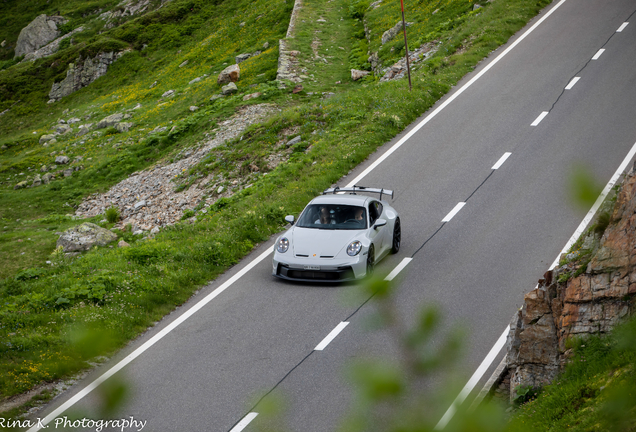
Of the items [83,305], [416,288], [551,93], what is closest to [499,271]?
[416,288]

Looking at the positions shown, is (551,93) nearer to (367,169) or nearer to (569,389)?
(367,169)

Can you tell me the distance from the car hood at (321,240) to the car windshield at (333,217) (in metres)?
0.25

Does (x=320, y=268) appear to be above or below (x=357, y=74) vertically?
above

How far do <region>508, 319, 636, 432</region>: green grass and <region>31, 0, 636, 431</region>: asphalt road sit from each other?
34.4 inches

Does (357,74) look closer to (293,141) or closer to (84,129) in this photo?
(293,141)

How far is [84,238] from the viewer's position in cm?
1702

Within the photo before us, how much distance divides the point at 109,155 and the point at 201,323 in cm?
1902

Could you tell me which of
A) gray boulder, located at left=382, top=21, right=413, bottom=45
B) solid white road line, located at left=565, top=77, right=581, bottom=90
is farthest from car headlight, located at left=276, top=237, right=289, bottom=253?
gray boulder, located at left=382, top=21, right=413, bottom=45

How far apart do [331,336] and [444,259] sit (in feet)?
11.9

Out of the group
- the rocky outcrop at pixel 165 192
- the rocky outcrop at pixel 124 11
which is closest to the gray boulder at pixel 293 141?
the rocky outcrop at pixel 165 192

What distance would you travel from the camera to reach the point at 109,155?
88.2 ft

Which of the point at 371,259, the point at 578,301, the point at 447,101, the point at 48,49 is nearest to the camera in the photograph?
the point at 578,301

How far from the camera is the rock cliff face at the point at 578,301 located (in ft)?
20.1

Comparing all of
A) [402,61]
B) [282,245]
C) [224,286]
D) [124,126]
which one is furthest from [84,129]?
[282,245]
